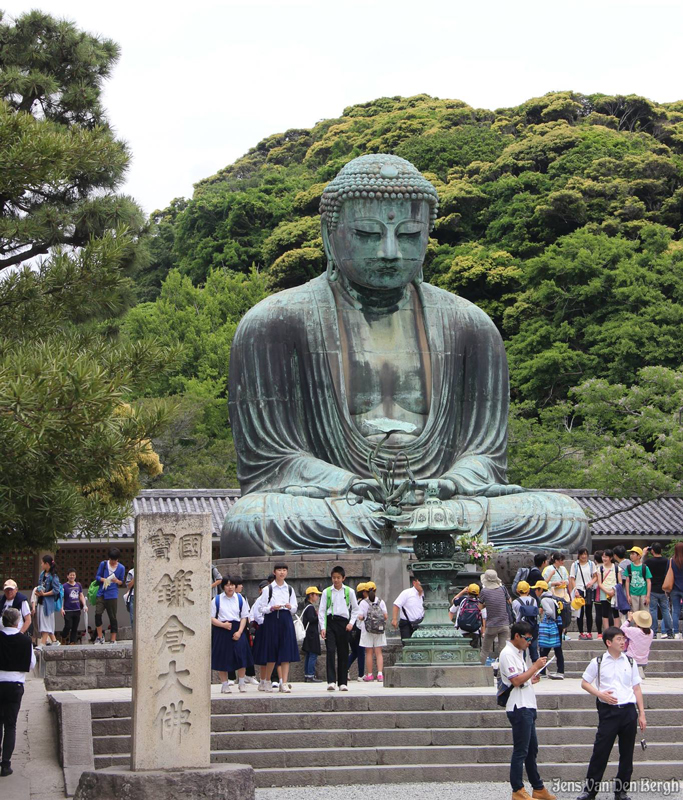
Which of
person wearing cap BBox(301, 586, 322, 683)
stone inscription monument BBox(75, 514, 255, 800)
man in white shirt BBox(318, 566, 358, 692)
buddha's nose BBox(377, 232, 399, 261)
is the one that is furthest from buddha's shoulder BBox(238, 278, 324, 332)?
stone inscription monument BBox(75, 514, 255, 800)

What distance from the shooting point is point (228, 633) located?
1154 cm

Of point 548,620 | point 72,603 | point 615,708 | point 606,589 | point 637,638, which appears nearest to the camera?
point 615,708

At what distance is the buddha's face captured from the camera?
1691cm

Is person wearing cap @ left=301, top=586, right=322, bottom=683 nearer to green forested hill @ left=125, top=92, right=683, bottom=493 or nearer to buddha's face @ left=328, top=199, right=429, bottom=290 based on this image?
buddha's face @ left=328, top=199, right=429, bottom=290

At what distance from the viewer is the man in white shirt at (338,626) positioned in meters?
11.6

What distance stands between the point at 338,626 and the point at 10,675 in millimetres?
2939

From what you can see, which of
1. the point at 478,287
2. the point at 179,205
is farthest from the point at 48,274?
the point at 179,205

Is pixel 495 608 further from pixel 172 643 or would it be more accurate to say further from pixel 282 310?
pixel 282 310

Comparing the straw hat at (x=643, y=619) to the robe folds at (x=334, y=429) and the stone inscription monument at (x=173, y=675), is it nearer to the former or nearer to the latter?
the stone inscription monument at (x=173, y=675)

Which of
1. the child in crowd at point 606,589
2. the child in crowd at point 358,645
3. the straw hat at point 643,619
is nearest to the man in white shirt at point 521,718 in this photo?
the straw hat at point 643,619

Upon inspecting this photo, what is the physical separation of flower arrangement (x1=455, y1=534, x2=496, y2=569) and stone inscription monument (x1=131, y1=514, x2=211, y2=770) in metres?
5.77

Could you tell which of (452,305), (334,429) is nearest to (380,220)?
(452,305)

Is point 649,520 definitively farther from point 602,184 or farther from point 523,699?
point 523,699

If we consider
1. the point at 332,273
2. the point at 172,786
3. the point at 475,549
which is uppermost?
the point at 332,273
